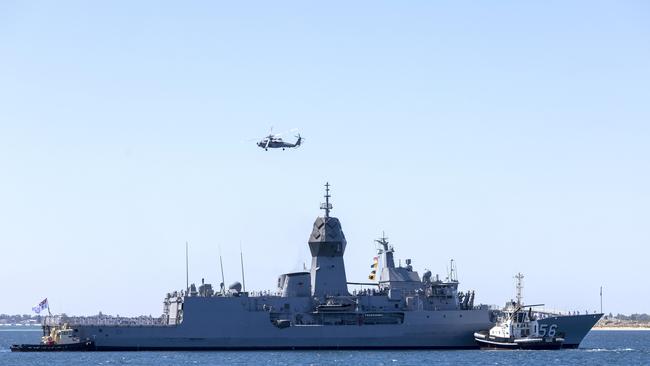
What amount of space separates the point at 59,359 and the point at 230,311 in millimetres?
8906

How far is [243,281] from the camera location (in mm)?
58031

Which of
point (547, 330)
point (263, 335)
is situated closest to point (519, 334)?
point (547, 330)

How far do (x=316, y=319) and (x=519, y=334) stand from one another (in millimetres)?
10601

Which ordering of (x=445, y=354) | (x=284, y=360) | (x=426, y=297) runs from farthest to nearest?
1. (x=426, y=297)
2. (x=445, y=354)
3. (x=284, y=360)

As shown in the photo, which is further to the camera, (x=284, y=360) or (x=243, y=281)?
(x=243, y=281)

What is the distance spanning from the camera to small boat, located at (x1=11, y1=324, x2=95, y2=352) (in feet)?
187

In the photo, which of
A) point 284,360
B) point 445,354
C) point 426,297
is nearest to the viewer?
point 284,360

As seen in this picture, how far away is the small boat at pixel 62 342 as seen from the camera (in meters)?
57.1

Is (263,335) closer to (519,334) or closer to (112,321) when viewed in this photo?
(112,321)

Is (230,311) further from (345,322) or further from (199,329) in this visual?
(345,322)

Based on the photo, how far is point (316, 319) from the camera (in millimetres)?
57062

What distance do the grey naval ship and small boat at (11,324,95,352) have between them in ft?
0.18

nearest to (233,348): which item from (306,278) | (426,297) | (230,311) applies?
(230,311)

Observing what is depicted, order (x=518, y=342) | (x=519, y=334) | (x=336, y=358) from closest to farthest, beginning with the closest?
(x=336, y=358) < (x=518, y=342) < (x=519, y=334)
